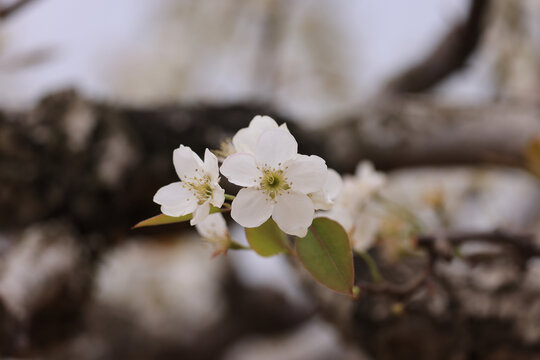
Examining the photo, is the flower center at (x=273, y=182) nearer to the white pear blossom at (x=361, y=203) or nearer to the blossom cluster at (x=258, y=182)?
the blossom cluster at (x=258, y=182)

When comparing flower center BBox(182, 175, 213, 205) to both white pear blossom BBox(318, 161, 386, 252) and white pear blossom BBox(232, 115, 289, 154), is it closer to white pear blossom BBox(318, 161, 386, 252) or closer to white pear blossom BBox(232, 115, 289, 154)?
white pear blossom BBox(232, 115, 289, 154)

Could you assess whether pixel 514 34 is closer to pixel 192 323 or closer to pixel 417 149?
pixel 417 149

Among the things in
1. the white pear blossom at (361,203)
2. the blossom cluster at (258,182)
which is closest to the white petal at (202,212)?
the blossom cluster at (258,182)

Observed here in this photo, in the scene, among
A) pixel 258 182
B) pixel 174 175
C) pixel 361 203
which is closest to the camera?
pixel 258 182

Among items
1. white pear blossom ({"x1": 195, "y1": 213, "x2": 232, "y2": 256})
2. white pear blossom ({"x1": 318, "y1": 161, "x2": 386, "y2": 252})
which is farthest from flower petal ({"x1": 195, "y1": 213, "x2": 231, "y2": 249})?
white pear blossom ({"x1": 318, "y1": 161, "x2": 386, "y2": 252})

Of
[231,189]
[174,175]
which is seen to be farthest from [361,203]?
[174,175]

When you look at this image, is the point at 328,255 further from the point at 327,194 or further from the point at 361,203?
the point at 361,203

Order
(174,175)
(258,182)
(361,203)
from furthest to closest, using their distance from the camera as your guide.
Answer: (174,175), (361,203), (258,182)
